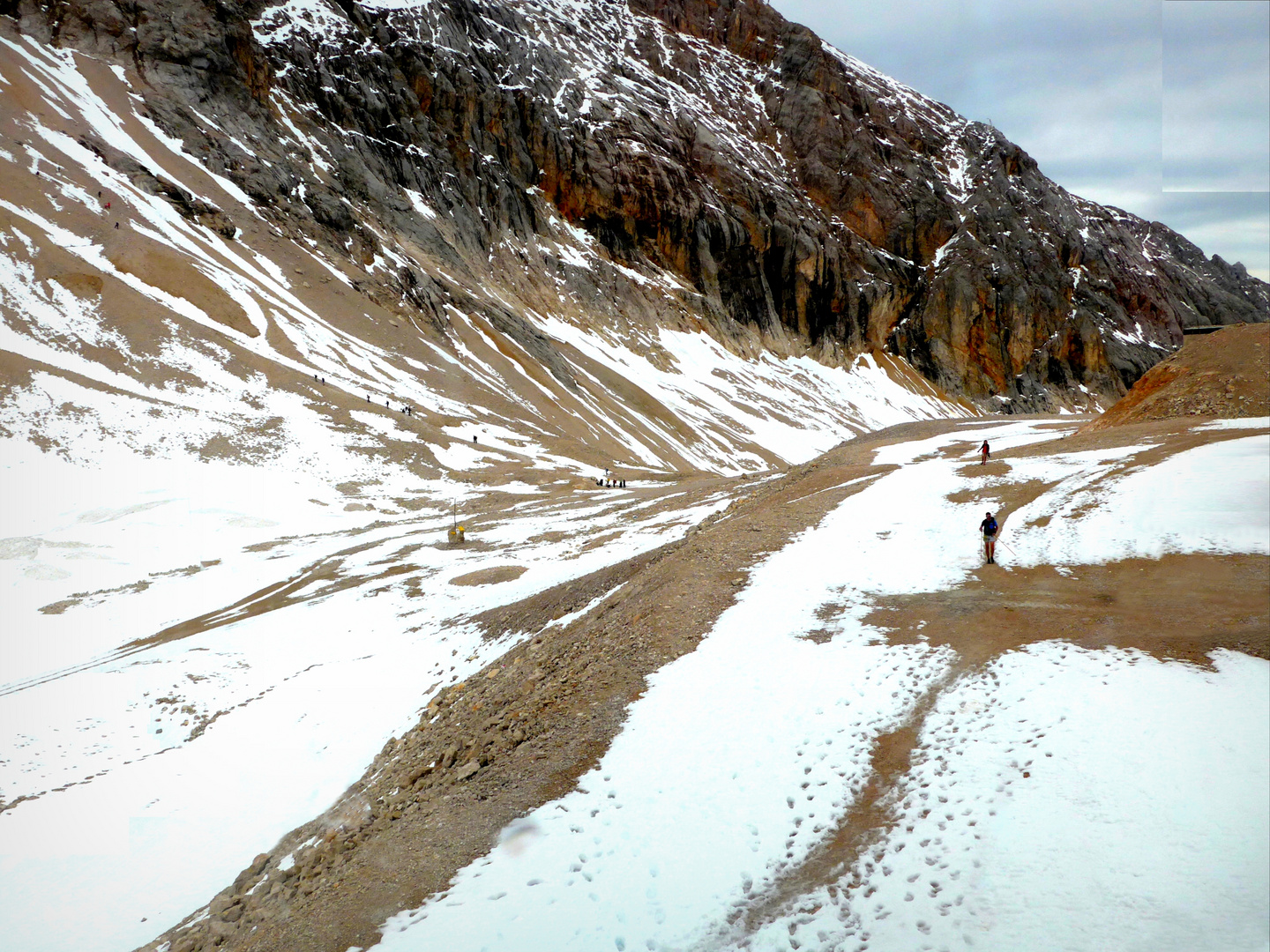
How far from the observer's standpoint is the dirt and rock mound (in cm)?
2353

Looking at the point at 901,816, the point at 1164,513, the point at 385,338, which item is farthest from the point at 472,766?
the point at 385,338

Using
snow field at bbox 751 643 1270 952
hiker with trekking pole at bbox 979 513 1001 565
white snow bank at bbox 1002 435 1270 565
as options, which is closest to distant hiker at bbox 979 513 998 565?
hiker with trekking pole at bbox 979 513 1001 565

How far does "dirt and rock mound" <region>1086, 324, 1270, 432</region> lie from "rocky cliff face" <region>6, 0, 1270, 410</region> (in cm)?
7304

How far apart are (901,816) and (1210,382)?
2562 cm

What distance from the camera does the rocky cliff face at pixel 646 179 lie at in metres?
91.1

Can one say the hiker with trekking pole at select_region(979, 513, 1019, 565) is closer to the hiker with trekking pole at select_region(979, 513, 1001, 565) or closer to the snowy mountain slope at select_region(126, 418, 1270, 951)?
the hiker with trekking pole at select_region(979, 513, 1001, 565)

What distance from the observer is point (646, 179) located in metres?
142

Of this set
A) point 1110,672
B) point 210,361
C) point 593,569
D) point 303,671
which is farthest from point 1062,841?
point 210,361

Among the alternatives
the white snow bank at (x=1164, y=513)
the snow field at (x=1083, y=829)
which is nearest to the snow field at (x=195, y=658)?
the snow field at (x=1083, y=829)

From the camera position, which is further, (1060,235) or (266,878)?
(1060,235)

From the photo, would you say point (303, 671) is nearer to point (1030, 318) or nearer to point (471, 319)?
point (471, 319)

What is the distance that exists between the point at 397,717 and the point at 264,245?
75.1 meters

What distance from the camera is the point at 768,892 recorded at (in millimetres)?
8242

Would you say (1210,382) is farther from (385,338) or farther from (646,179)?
(646,179)
